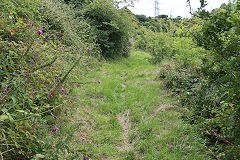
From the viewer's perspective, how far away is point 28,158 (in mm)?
1591

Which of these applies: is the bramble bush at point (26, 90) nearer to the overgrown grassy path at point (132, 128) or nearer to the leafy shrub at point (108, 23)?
the overgrown grassy path at point (132, 128)

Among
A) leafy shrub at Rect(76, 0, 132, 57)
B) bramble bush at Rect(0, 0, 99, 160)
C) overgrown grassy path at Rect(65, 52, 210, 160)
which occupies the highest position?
leafy shrub at Rect(76, 0, 132, 57)

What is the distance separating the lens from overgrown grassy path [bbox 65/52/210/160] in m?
2.53

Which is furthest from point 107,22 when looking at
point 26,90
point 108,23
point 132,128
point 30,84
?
point 26,90

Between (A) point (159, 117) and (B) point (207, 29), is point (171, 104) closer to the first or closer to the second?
(A) point (159, 117)

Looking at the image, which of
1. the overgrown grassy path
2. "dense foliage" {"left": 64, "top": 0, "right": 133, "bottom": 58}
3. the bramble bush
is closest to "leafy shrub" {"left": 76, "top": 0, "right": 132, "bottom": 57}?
"dense foliage" {"left": 64, "top": 0, "right": 133, "bottom": 58}

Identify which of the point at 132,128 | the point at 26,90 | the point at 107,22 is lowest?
the point at 132,128

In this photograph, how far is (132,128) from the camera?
328cm

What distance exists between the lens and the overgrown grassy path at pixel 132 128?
2527 millimetres

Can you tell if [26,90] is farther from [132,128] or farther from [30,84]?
[132,128]

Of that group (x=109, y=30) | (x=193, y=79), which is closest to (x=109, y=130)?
(x=193, y=79)

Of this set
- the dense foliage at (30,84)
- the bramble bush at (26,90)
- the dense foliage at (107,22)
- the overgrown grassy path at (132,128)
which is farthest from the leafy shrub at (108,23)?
the bramble bush at (26,90)

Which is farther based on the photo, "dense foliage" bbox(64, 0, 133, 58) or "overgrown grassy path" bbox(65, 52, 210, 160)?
"dense foliage" bbox(64, 0, 133, 58)

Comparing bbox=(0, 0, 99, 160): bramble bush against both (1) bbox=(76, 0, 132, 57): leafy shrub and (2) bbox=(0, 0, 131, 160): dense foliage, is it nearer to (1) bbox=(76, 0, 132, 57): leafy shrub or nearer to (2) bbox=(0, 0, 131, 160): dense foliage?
(2) bbox=(0, 0, 131, 160): dense foliage
